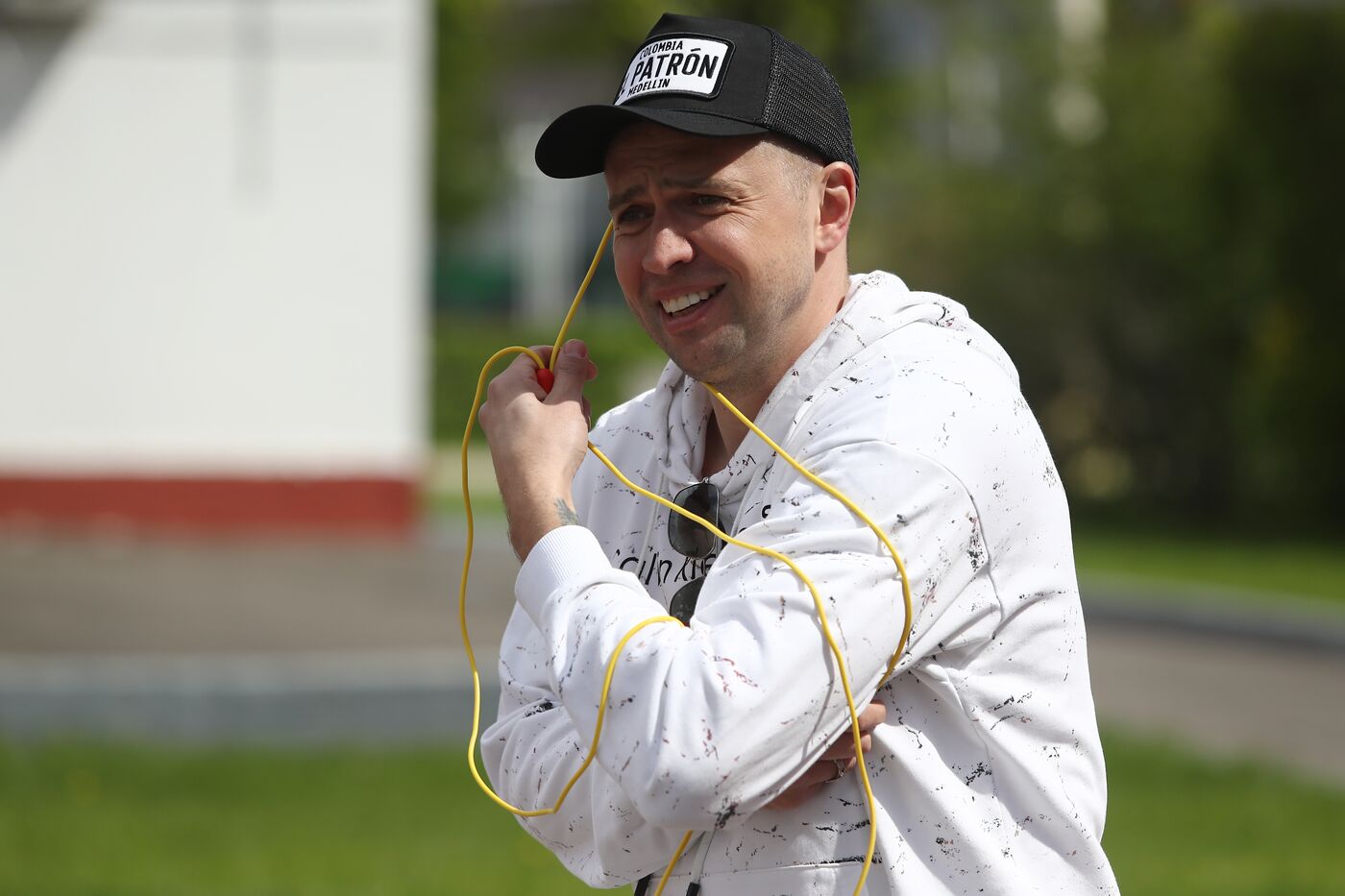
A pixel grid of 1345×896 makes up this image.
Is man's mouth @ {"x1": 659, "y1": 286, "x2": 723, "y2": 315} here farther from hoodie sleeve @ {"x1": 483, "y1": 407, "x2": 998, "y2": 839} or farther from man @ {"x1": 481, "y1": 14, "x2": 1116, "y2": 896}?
hoodie sleeve @ {"x1": 483, "y1": 407, "x2": 998, "y2": 839}

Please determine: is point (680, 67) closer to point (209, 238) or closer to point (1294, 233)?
point (209, 238)

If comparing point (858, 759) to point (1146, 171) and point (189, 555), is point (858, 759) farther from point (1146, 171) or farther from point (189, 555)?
point (1146, 171)

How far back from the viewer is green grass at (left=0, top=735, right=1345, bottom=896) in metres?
6.33

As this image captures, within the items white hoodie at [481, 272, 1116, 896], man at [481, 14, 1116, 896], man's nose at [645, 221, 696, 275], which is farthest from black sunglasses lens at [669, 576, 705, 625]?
man's nose at [645, 221, 696, 275]

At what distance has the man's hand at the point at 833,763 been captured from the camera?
220cm

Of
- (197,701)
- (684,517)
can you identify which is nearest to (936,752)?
(684,517)

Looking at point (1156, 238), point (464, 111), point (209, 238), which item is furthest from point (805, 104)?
point (464, 111)

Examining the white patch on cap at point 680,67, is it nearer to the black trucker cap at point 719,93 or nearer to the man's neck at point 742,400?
the black trucker cap at point 719,93

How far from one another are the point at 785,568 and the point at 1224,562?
13.1 metres

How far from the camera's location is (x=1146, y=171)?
60.6 feet

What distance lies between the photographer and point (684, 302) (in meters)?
2.45

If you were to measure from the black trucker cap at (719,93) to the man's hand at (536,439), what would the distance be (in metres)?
0.31

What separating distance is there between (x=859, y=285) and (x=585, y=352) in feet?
1.31

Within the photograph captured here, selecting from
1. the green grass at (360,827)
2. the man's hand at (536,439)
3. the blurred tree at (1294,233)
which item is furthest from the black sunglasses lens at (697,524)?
the blurred tree at (1294,233)
